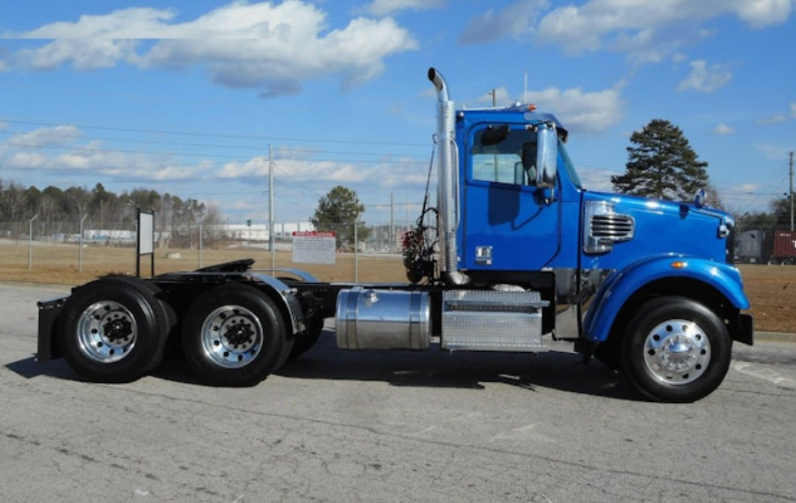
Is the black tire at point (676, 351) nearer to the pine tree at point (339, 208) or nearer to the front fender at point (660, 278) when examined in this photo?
the front fender at point (660, 278)

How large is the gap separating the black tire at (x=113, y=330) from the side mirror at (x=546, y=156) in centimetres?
408

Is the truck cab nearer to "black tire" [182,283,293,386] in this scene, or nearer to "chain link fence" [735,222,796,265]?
"black tire" [182,283,293,386]

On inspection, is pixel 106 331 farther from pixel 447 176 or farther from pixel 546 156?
pixel 546 156

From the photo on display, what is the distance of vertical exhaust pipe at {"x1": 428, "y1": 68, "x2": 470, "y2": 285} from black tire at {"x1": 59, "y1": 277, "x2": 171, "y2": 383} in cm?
303

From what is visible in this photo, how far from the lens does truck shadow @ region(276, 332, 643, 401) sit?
292 inches

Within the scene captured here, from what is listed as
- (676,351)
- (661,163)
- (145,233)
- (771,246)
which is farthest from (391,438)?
(771,246)

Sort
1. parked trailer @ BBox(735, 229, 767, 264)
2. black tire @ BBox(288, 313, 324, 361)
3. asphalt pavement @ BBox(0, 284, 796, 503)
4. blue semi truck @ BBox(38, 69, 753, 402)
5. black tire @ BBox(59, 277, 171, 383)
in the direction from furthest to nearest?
parked trailer @ BBox(735, 229, 767, 264)
black tire @ BBox(288, 313, 324, 361)
black tire @ BBox(59, 277, 171, 383)
blue semi truck @ BBox(38, 69, 753, 402)
asphalt pavement @ BBox(0, 284, 796, 503)

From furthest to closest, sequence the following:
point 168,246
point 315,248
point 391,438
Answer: point 168,246
point 315,248
point 391,438

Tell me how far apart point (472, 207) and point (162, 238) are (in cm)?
3392

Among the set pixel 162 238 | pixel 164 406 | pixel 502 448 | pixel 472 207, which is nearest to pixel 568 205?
pixel 472 207

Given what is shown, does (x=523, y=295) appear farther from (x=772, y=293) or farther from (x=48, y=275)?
(x=48, y=275)

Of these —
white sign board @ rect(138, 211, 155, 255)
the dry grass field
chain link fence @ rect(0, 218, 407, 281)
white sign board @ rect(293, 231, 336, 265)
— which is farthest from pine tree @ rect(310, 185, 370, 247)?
white sign board @ rect(138, 211, 155, 255)

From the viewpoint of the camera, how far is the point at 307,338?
8.50 meters

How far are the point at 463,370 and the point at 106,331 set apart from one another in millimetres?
3963
